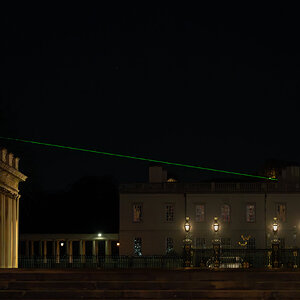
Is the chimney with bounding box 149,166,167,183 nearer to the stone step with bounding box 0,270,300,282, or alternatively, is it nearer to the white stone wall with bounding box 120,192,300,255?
the white stone wall with bounding box 120,192,300,255

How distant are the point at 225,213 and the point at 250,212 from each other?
7.75 ft

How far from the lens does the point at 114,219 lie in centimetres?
10438

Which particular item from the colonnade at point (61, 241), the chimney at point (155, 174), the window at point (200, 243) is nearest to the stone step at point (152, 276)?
the colonnade at point (61, 241)

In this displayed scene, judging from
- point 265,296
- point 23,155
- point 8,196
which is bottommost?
point 265,296

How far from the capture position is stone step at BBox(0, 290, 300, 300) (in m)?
27.3

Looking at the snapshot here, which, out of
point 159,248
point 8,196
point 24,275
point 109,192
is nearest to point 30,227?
point 159,248

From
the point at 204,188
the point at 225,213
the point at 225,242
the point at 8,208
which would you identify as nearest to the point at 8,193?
the point at 8,208

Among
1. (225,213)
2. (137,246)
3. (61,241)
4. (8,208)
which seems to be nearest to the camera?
(8,208)

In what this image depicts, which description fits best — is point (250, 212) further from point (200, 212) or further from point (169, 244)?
point (169, 244)

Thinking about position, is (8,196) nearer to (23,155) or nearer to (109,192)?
(23,155)

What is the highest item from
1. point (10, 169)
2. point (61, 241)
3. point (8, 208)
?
point (10, 169)

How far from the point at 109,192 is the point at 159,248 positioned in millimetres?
26600

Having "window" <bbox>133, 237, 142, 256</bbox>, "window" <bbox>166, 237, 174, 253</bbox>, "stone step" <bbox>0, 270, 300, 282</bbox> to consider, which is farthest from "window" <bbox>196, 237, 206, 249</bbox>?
"stone step" <bbox>0, 270, 300, 282</bbox>

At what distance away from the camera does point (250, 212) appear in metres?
86.8
